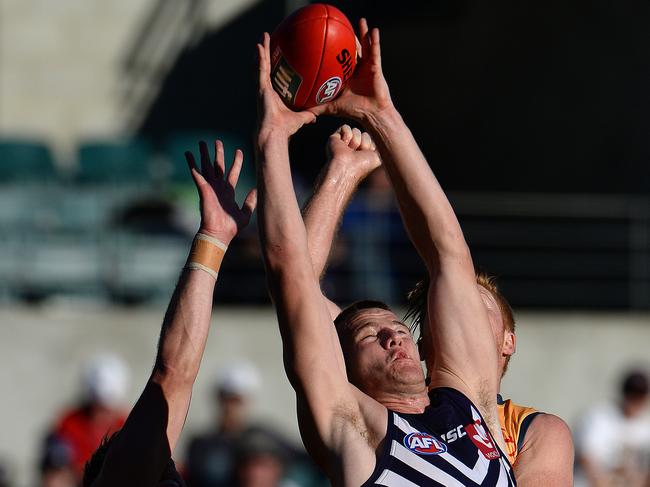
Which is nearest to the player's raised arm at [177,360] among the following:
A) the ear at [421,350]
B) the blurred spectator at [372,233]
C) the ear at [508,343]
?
the ear at [421,350]

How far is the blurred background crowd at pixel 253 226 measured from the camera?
28.6ft

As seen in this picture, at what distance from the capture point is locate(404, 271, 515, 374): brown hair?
13.8 ft

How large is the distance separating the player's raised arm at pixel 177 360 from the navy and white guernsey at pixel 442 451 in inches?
22.1

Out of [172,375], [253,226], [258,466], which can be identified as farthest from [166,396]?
[253,226]

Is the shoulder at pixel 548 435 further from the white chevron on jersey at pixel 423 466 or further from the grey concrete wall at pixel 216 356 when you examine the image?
the grey concrete wall at pixel 216 356

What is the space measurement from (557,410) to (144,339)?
3105mm

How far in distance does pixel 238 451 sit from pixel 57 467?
1043mm

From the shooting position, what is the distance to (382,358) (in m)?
3.69

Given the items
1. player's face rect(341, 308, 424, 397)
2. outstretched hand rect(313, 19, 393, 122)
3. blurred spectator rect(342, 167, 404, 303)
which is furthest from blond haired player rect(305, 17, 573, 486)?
blurred spectator rect(342, 167, 404, 303)

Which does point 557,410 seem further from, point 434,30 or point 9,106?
point 9,106

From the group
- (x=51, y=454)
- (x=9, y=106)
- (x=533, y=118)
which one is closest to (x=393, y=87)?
(x=533, y=118)

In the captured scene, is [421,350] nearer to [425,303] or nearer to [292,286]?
[425,303]

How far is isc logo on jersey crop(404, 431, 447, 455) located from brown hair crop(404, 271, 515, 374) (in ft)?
2.40

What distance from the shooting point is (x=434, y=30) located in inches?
539
